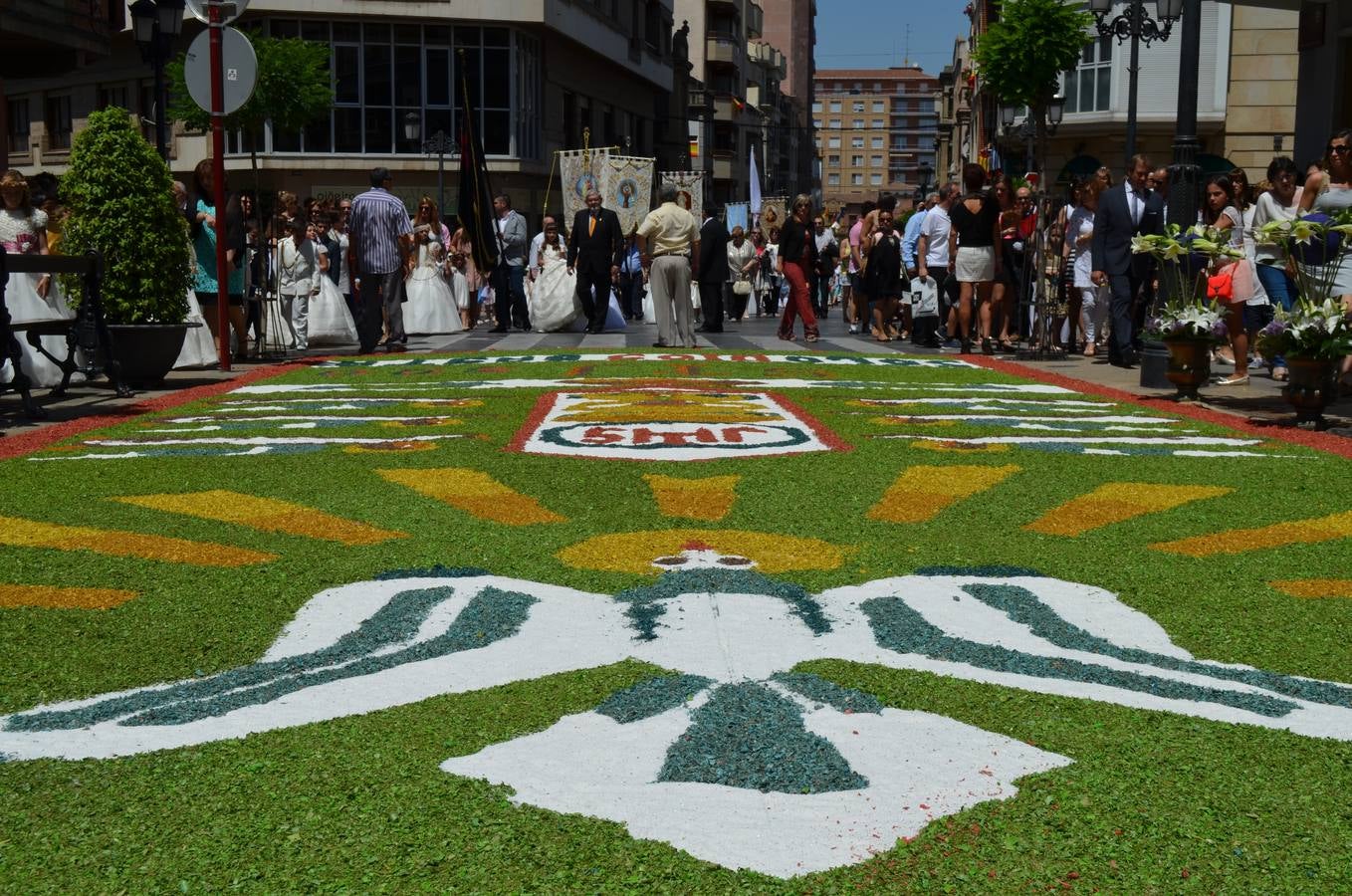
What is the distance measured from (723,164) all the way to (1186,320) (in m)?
91.3

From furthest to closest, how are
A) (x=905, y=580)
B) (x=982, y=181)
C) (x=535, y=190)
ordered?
(x=535, y=190) < (x=982, y=181) < (x=905, y=580)

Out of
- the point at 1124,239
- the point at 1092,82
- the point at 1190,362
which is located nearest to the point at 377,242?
the point at 1124,239

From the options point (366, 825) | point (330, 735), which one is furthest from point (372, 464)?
point (366, 825)

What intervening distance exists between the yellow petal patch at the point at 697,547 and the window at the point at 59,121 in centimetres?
4834

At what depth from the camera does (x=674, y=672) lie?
3971 millimetres

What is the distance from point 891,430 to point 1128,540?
3591mm

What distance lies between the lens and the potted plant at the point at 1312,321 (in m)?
9.20

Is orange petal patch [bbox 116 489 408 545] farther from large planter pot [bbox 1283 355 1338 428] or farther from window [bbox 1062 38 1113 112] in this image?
window [bbox 1062 38 1113 112]

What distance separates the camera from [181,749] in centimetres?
338

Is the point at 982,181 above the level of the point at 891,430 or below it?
above

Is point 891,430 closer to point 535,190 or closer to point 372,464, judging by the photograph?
point 372,464

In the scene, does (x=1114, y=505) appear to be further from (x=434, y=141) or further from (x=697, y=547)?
(x=434, y=141)

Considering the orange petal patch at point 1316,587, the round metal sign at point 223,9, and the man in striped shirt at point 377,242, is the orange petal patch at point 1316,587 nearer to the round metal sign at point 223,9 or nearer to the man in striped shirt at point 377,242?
the round metal sign at point 223,9

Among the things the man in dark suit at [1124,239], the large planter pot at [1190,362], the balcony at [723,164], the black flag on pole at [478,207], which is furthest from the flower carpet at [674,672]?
the balcony at [723,164]
